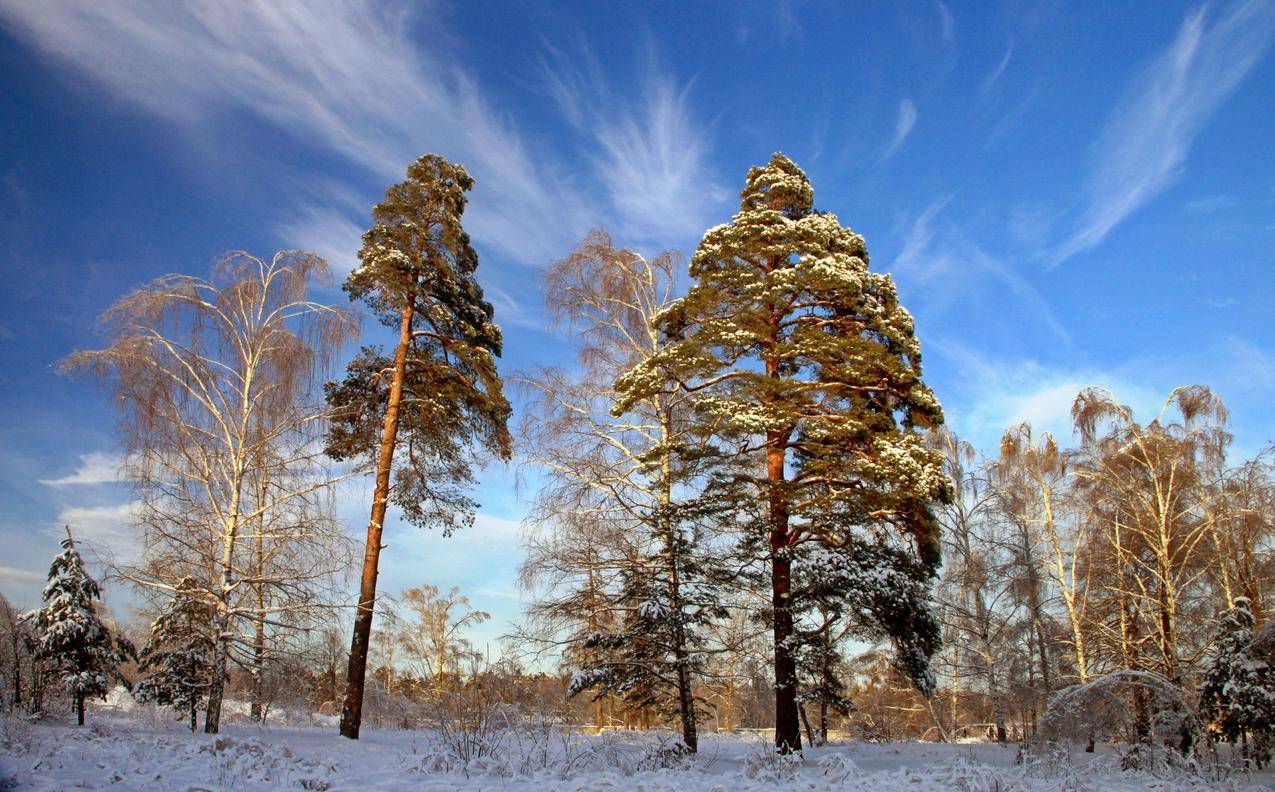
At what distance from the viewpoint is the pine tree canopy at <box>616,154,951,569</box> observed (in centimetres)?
1266

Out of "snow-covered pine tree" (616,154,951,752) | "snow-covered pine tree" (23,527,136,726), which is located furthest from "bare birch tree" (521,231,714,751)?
"snow-covered pine tree" (23,527,136,726)

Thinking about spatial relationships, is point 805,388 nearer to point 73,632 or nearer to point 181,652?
point 181,652

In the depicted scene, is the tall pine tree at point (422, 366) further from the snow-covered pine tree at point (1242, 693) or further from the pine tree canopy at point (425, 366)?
the snow-covered pine tree at point (1242, 693)

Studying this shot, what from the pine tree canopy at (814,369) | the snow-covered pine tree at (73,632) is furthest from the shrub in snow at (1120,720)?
the snow-covered pine tree at (73,632)

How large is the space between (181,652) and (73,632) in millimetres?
5537

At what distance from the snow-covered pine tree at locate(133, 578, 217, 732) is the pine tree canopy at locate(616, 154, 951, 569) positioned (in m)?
9.03

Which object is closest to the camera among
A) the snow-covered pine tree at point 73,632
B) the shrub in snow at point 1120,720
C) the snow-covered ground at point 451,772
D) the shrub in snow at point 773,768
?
the snow-covered ground at point 451,772

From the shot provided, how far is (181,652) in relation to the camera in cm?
1351

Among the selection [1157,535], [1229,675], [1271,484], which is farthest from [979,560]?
[1229,675]

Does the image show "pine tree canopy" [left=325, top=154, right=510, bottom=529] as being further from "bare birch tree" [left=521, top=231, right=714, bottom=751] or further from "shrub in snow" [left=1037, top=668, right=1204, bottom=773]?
"shrub in snow" [left=1037, top=668, right=1204, bottom=773]

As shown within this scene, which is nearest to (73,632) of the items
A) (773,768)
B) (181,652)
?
(181,652)

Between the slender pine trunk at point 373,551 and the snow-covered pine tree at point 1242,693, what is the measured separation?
15.1 metres

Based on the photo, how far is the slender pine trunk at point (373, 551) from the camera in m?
13.0

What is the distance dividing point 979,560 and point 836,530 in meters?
12.7
